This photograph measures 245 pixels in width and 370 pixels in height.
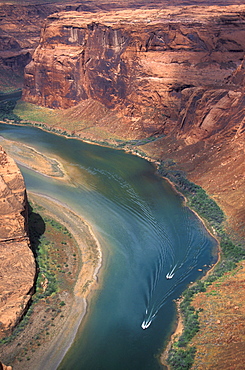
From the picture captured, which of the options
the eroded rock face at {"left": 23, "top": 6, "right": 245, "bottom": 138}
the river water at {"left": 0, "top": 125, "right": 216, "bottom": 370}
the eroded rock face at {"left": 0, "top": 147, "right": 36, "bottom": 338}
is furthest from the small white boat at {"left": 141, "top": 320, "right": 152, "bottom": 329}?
the eroded rock face at {"left": 23, "top": 6, "right": 245, "bottom": 138}

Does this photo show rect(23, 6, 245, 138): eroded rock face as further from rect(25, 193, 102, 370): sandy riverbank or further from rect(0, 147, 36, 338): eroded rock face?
rect(0, 147, 36, 338): eroded rock face

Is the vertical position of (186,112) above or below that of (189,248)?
above

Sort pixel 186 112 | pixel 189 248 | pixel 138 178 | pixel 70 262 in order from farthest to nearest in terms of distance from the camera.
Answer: pixel 186 112
pixel 138 178
pixel 189 248
pixel 70 262

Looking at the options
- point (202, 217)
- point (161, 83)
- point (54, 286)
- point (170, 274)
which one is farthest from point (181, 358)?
point (161, 83)

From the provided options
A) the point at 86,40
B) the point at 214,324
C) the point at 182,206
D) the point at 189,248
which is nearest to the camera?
the point at 214,324

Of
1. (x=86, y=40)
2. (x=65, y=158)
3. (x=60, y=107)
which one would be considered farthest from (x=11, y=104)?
(x=65, y=158)

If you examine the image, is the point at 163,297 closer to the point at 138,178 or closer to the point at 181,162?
the point at 138,178

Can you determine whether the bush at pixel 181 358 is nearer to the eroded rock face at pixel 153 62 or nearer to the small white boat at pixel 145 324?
the small white boat at pixel 145 324

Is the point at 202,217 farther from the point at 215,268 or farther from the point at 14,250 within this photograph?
the point at 14,250
